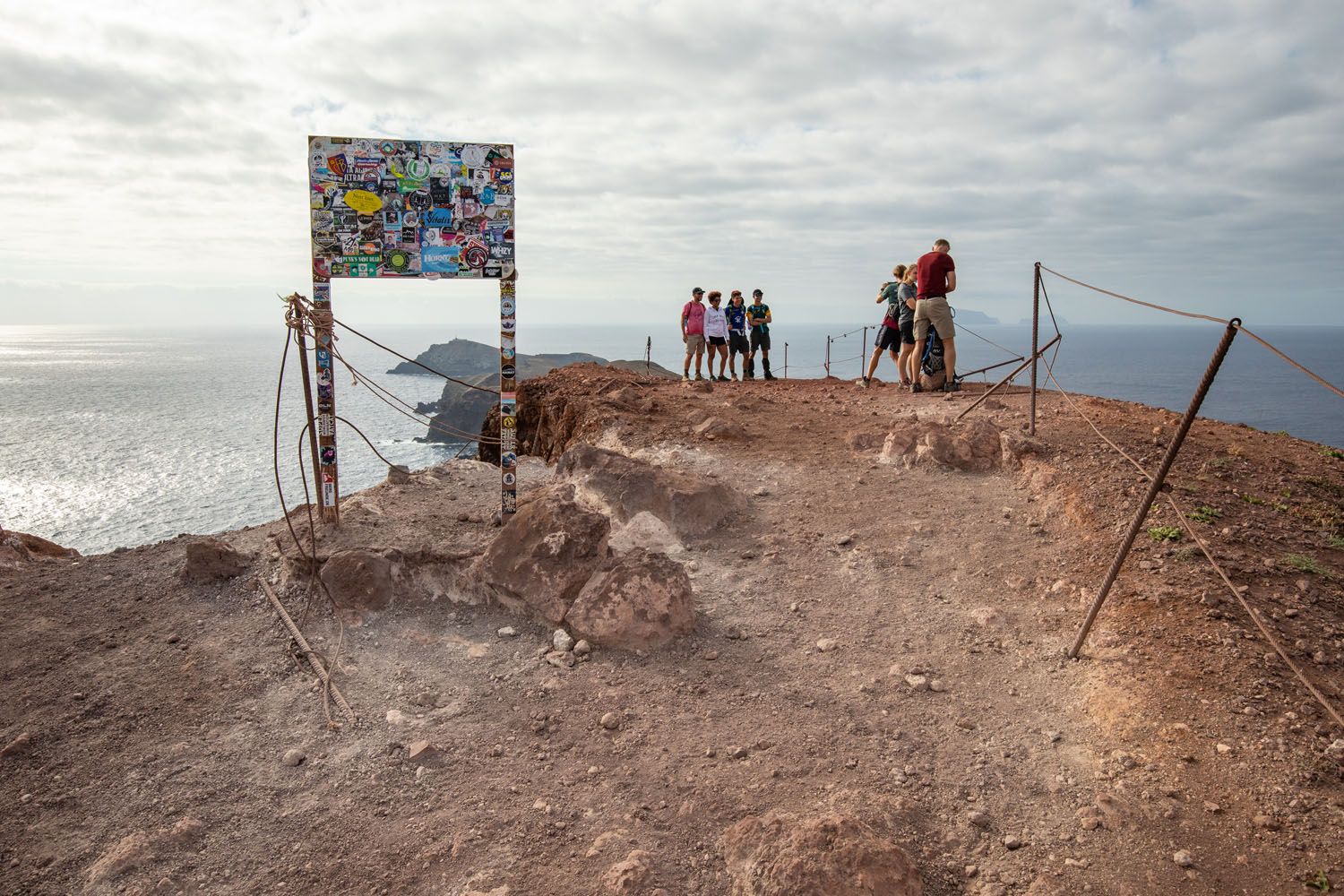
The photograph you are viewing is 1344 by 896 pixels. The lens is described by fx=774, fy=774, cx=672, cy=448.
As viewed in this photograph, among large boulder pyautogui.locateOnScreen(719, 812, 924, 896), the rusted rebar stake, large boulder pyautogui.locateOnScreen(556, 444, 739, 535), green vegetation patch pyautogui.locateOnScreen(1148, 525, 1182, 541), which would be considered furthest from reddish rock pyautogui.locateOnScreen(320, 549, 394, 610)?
green vegetation patch pyautogui.locateOnScreen(1148, 525, 1182, 541)

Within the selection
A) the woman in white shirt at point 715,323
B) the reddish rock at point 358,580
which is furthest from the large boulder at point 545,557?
the woman in white shirt at point 715,323

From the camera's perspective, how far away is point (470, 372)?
98.1m

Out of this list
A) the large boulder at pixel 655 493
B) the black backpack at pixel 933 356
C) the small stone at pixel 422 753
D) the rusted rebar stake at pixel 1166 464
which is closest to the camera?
the rusted rebar stake at pixel 1166 464

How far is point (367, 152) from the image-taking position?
21.5 feet

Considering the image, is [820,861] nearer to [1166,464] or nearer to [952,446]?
[1166,464]

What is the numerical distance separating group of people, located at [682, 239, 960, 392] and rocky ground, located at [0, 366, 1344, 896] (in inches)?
155

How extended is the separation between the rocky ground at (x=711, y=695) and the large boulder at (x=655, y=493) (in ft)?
0.10

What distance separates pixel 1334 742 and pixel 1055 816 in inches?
65.6

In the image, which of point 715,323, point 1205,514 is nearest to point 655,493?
point 1205,514

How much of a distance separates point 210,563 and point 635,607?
148 inches

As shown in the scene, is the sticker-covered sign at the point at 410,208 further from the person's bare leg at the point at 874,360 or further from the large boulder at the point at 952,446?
the person's bare leg at the point at 874,360

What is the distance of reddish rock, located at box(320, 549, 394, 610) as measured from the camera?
6.05 m

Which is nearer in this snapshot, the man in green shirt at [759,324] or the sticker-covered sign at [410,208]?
the sticker-covered sign at [410,208]

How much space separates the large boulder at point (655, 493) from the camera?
7445mm
